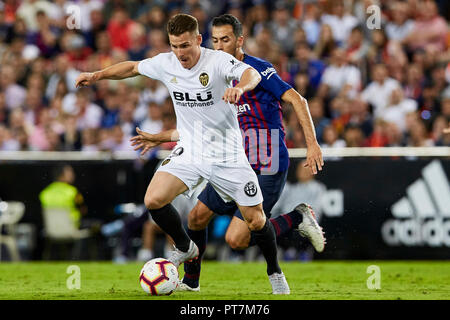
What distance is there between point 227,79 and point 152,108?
21.9ft

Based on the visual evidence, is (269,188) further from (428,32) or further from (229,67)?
(428,32)

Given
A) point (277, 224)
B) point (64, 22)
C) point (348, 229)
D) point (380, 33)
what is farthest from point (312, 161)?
point (64, 22)

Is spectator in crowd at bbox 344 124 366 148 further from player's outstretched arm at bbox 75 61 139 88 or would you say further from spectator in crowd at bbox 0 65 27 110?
spectator in crowd at bbox 0 65 27 110

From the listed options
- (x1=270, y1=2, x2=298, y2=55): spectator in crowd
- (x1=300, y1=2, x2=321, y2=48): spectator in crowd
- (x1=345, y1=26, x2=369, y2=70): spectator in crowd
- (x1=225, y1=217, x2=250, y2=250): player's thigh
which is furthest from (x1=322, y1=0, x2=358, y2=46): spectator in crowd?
(x1=225, y1=217, x2=250, y2=250): player's thigh

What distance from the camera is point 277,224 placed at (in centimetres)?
902

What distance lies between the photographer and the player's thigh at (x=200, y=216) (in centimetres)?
820

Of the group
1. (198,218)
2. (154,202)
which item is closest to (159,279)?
(154,202)

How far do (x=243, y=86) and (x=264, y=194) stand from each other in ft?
5.56

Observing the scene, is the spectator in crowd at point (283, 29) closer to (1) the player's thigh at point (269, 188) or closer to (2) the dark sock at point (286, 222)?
(2) the dark sock at point (286, 222)

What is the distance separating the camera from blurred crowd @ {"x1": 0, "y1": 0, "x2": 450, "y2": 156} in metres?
13.6

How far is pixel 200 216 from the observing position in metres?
8.23

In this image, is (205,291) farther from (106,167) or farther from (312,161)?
(106,167)

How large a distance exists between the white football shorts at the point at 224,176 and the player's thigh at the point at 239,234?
2.69 ft

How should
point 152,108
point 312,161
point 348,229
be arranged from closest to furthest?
1. point 312,161
2. point 348,229
3. point 152,108
